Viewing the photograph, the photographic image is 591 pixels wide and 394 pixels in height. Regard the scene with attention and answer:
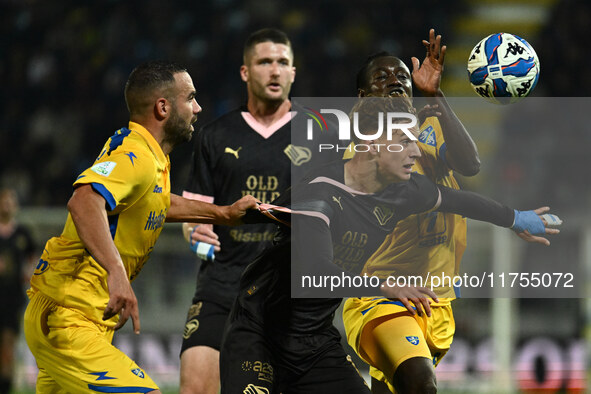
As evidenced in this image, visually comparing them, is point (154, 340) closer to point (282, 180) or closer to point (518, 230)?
point (282, 180)

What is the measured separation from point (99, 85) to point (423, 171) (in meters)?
8.56

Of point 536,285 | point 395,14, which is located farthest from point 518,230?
→ point 395,14

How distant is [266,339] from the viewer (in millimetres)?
3793

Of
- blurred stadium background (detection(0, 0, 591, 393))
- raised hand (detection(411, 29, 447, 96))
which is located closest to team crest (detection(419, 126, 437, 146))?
raised hand (detection(411, 29, 447, 96))

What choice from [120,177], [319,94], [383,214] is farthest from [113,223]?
[319,94]

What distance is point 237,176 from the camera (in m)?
5.27

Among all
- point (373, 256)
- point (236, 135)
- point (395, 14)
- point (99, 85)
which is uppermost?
point (395, 14)

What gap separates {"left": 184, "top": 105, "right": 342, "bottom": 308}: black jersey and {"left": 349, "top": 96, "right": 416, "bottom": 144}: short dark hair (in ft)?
3.38

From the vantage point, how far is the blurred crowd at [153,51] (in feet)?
38.6

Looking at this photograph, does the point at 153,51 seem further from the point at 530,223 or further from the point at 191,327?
the point at 530,223

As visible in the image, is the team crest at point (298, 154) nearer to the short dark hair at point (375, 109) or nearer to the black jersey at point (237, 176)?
the black jersey at point (237, 176)

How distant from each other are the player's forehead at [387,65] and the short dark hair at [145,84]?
122 cm

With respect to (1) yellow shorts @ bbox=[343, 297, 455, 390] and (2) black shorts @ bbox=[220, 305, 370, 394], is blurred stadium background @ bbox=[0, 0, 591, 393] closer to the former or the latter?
(1) yellow shorts @ bbox=[343, 297, 455, 390]

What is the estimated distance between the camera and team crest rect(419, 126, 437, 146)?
15.5 ft
